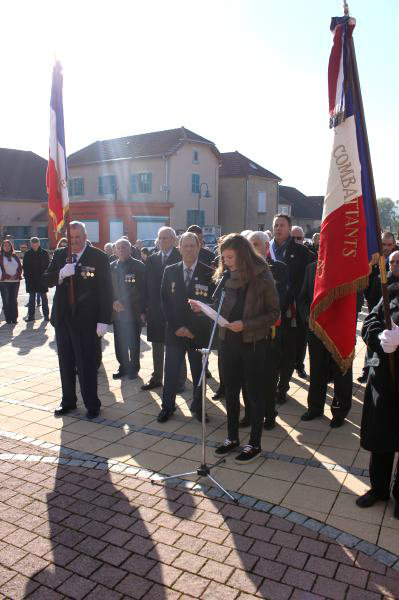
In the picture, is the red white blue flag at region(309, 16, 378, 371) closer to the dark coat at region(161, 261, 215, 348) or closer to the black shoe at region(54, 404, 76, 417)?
the dark coat at region(161, 261, 215, 348)

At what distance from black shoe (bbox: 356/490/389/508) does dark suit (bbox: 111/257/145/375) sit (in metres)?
4.13

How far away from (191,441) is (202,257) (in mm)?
2121

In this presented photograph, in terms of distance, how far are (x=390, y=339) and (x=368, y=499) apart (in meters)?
1.29

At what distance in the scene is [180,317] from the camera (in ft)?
17.8

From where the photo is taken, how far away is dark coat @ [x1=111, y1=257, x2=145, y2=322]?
7.11 m

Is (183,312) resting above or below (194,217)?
below

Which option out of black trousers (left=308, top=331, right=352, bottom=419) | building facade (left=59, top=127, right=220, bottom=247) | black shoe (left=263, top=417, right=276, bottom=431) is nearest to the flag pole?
black trousers (left=308, top=331, right=352, bottom=419)

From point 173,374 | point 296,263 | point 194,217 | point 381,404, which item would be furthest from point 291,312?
point 194,217

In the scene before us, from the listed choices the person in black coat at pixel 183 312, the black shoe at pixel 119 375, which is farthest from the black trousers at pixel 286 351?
the black shoe at pixel 119 375

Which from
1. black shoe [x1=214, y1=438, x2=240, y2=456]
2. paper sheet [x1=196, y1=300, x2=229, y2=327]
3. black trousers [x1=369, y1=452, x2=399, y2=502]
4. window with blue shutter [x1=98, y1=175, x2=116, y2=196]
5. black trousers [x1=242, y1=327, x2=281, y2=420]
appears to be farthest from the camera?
window with blue shutter [x1=98, y1=175, x2=116, y2=196]

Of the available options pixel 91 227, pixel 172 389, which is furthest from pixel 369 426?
pixel 91 227

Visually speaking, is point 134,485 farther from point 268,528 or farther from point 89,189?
point 89,189

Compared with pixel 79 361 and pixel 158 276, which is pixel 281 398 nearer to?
pixel 158 276

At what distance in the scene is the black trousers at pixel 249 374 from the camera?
14.2 feet
